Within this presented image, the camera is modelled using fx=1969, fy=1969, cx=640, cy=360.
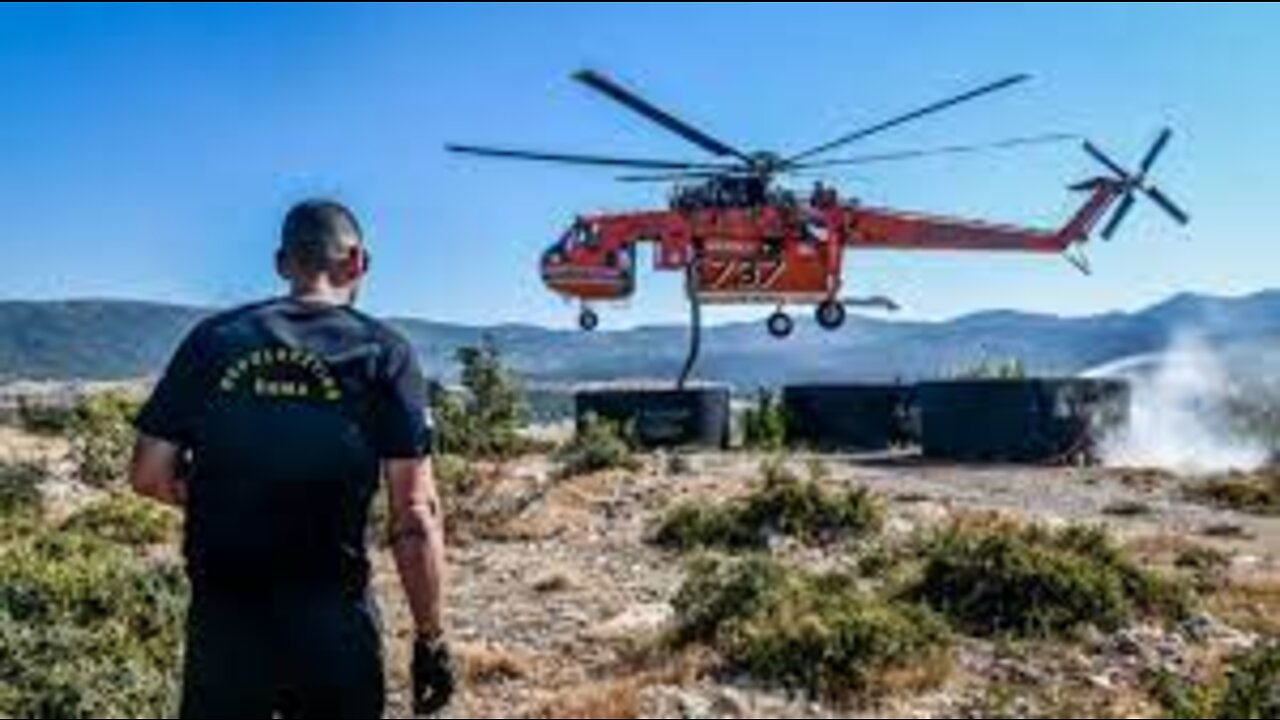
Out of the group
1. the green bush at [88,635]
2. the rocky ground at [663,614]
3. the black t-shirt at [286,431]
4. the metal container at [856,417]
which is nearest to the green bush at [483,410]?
the rocky ground at [663,614]

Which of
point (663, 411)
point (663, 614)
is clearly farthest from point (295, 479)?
point (663, 411)

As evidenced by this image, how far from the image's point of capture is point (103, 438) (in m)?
26.0

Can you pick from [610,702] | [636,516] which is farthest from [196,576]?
[636,516]

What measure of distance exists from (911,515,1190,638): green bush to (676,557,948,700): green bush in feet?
2.96

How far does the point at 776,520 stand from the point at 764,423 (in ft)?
60.3

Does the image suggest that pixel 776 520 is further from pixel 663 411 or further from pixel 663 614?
pixel 663 411

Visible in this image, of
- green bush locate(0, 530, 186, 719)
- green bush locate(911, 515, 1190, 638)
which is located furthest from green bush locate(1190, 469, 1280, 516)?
green bush locate(0, 530, 186, 719)

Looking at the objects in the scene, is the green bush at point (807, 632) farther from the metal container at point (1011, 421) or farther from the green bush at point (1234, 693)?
the metal container at point (1011, 421)

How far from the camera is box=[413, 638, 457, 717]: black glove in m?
7.08

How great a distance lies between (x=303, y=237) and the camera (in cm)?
689

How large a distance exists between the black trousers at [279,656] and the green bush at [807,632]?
4.87 meters

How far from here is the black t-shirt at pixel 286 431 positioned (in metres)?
6.72

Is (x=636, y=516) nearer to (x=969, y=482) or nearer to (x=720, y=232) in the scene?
(x=969, y=482)

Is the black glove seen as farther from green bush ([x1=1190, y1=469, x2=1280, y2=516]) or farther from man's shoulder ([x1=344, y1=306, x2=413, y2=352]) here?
green bush ([x1=1190, y1=469, x2=1280, y2=516])
